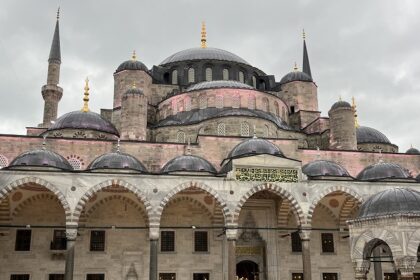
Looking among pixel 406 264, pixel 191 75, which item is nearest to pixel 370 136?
pixel 191 75

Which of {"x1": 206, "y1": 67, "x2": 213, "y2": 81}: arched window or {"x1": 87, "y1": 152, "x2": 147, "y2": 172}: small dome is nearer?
{"x1": 87, "y1": 152, "x2": 147, "y2": 172}: small dome

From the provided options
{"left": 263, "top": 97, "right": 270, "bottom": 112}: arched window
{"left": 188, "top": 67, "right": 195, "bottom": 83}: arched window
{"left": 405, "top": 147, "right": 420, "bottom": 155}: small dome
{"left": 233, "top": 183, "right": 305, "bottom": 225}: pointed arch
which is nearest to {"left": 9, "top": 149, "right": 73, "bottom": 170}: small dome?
{"left": 233, "top": 183, "right": 305, "bottom": 225}: pointed arch

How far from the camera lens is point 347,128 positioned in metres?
20.3

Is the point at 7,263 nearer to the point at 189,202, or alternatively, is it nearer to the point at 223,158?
the point at 189,202

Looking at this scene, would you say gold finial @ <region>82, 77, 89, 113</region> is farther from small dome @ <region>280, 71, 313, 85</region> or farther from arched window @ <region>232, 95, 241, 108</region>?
small dome @ <region>280, 71, 313, 85</region>

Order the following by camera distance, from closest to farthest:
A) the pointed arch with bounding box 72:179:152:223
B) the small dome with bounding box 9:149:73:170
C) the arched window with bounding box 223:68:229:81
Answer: the pointed arch with bounding box 72:179:152:223
the small dome with bounding box 9:149:73:170
the arched window with bounding box 223:68:229:81

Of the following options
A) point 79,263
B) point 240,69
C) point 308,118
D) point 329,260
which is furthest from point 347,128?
point 79,263

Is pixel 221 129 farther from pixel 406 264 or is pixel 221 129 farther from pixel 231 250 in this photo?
pixel 406 264

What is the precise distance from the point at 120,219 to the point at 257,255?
498 centimetres

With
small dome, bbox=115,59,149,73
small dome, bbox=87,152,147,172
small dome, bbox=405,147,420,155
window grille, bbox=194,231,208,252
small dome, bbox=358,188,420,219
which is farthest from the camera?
small dome, bbox=405,147,420,155

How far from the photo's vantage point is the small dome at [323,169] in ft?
54.1

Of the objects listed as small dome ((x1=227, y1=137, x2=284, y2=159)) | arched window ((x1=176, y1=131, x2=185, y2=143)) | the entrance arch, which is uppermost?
arched window ((x1=176, y1=131, x2=185, y2=143))

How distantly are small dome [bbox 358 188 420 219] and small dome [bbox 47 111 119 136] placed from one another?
1305 cm

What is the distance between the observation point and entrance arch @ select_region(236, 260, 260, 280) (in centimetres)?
1729
